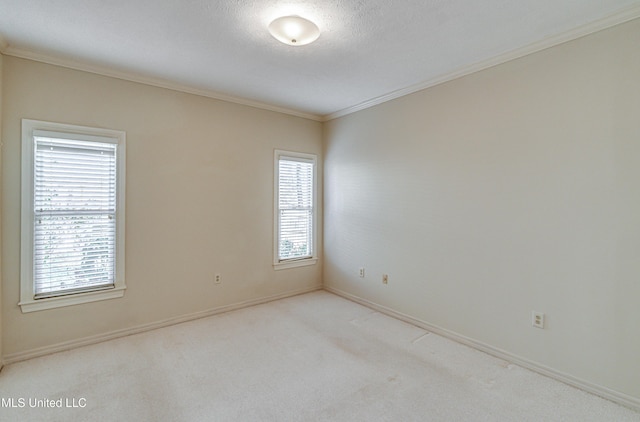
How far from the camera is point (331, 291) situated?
4648 millimetres

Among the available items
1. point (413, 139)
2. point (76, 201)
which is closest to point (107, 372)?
point (76, 201)

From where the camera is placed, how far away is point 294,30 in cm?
219

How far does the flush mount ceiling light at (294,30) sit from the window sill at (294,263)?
9.34ft

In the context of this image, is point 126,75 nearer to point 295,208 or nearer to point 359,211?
point 295,208

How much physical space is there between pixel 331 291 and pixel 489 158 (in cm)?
284

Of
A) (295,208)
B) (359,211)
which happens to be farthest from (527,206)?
(295,208)

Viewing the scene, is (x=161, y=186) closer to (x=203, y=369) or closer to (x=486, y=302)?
(x=203, y=369)

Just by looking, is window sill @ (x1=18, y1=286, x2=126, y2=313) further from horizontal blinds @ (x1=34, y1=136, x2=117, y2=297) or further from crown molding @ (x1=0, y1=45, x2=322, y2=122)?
crown molding @ (x1=0, y1=45, x2=322, y2=122)

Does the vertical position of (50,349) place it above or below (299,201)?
below

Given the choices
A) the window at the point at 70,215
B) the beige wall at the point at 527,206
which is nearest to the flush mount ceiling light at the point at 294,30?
the beige wall at the point at 527,206

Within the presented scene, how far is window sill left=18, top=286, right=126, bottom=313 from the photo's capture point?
2687mm

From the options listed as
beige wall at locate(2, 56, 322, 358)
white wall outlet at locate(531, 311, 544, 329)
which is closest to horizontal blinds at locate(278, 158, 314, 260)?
beige wall at locate(2, 56, 322, 358)

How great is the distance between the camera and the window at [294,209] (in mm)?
4320

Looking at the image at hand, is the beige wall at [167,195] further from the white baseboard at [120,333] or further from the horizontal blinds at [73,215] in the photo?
the horizontal blinds at [73,215]
